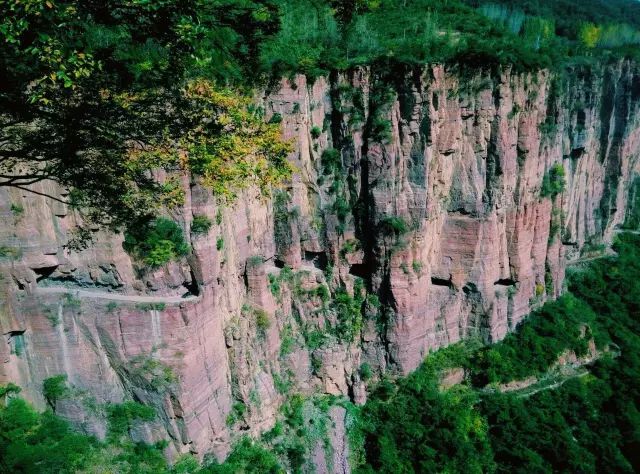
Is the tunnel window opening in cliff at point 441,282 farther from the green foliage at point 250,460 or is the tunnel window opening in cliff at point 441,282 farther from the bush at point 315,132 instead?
the green foliage at point 250,460

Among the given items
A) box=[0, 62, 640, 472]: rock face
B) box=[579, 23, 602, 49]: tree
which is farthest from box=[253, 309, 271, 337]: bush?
box=[579, 23, 602, 49]: tree

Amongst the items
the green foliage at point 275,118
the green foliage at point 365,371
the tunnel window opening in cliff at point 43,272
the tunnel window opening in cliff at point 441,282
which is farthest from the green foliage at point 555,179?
the tunnel window opening in cliff at point 43,272

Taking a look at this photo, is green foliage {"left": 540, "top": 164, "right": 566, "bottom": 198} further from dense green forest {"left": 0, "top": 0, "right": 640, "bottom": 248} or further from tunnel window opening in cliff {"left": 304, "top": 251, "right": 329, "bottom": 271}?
dense green forest {"left": 0, "top": 0, "right": 640, "bottom": 248}

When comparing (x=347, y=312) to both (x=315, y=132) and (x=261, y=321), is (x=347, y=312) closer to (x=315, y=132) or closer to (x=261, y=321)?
(x=261, y=321)

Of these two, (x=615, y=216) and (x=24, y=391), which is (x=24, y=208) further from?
(x=615, y=216)

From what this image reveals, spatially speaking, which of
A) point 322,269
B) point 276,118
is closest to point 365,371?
point 322,269

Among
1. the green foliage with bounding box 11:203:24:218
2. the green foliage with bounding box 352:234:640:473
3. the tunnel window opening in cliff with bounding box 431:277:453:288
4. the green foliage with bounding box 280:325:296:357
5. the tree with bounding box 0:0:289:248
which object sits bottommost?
the green foliage with bounding box 352:234:640:473
